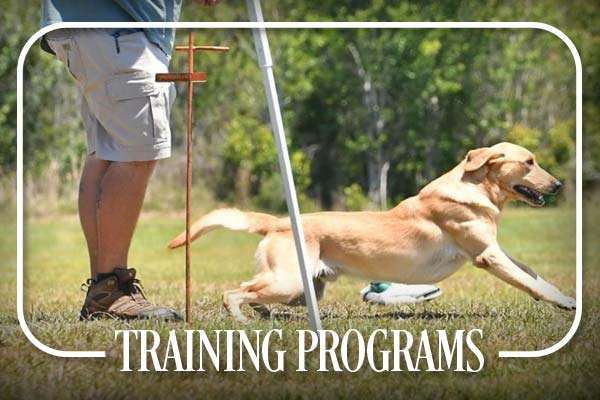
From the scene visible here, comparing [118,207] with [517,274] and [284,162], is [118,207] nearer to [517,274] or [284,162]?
[284,162]

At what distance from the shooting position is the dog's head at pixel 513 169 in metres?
4.27

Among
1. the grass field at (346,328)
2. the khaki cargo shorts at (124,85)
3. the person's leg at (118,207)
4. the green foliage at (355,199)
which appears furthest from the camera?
the green foliage at (355,199)

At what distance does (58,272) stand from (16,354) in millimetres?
3012

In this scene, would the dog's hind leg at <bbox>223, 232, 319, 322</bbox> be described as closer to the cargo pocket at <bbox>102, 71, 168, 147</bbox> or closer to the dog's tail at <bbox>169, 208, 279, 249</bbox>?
the dog's tail at <bbox>169, 208, 279, 249</bbox>

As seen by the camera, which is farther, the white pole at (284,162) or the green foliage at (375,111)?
the green foliage at (375,111)

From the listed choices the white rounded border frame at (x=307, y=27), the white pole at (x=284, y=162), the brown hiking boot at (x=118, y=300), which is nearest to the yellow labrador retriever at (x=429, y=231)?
the brown hiking boot at (x=118, y=300)

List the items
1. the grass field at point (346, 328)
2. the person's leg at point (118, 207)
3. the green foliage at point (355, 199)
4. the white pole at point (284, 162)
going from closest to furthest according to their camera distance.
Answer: the grass field at point (346, 328)
the white pole at point (284, 162)
the person's leg at point (118, 207)
the green foliage at point (355, 199)

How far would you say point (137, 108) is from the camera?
3.88 meters

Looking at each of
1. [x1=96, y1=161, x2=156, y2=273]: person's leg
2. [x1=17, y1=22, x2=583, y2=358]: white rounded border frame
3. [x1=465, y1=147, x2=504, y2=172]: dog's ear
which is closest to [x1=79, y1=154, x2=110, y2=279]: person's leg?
[x1=96, y1=161, x2=156, y2=273]: person's leg

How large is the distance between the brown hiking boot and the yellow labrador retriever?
0.29m

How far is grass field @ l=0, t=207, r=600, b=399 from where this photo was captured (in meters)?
3.40

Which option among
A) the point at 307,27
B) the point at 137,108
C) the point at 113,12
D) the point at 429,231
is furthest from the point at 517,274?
the point at 113,12

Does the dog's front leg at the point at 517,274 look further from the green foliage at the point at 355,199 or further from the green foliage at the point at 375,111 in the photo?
the green foliage at the point at 355,199

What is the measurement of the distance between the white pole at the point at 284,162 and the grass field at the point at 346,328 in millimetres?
151
